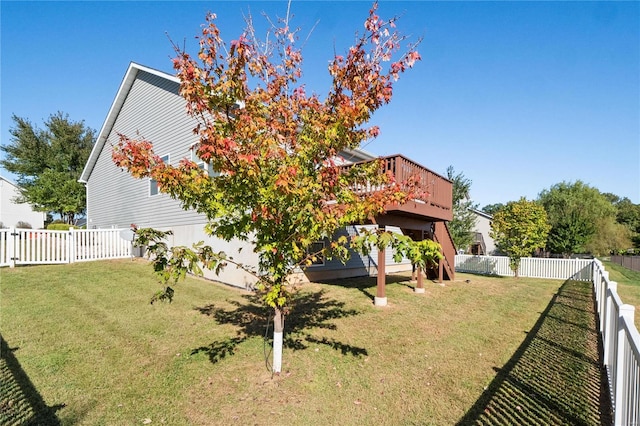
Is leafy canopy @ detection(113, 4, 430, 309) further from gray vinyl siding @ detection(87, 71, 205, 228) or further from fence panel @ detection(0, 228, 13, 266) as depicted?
fence panel @ detection(0, 228, 13, 266)

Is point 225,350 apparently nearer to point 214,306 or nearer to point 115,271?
point 214,306

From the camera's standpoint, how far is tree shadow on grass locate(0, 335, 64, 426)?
3.51 m

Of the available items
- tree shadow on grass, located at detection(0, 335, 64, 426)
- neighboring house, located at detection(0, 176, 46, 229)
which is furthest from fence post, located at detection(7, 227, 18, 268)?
neighboring house, located at detection(0, 176, 46, 229)

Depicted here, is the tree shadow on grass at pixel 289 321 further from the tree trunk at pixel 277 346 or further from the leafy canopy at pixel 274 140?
the leafy canopy at pixel 274 140

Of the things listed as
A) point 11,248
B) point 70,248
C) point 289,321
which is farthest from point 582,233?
point 11,248

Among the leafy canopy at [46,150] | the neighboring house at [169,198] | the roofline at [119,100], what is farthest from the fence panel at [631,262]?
the leafy canopy at [46,150]

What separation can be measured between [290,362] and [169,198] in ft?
33.3

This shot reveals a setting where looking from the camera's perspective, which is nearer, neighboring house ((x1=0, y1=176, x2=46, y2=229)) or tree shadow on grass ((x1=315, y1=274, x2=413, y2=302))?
tree shadow on grass ((x1=315, y1=274, x2=413, y2=302))

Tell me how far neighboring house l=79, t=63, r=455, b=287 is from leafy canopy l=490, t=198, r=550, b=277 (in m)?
6.70

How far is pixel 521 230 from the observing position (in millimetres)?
19016

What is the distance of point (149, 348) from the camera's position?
5590mm

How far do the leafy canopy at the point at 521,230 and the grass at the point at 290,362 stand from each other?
10470mm

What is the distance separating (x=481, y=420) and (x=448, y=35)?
31.9 feet

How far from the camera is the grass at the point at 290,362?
151 inches
